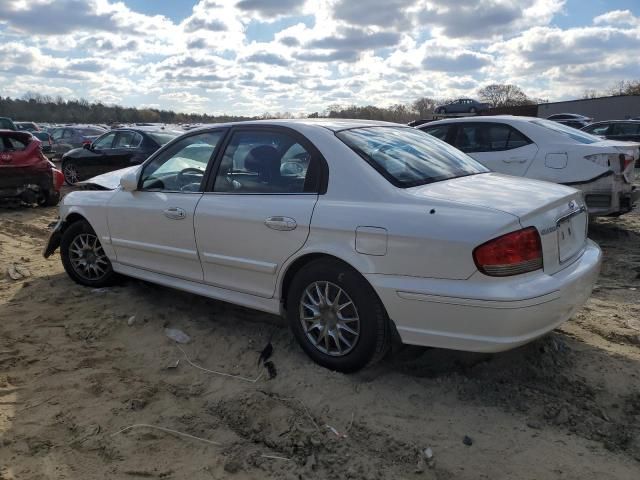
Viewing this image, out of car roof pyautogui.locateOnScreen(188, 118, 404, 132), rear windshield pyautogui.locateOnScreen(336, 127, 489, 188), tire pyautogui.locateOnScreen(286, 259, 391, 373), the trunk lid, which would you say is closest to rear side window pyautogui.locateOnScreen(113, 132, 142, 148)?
car roof pyautogui.locateOnScreen(188, 118, 404, 132)

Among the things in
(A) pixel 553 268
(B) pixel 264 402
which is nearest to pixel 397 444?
(B) pixel 264 402

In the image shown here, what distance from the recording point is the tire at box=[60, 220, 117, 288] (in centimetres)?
535

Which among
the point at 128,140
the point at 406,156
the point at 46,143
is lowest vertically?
the point at 46,143

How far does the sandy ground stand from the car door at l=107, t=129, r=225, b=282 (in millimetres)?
521

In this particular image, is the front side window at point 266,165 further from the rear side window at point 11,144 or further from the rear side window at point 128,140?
the rear side window at point 128,140

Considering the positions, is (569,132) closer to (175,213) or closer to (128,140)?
(175,213)

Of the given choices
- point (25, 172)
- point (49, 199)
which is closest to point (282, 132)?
point (25, 172)

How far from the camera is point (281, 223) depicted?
143 inches

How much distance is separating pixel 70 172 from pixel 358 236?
12573mm

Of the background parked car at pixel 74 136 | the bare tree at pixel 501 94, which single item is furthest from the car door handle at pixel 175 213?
the bare tree at pixel 501 94

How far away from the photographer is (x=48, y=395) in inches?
137

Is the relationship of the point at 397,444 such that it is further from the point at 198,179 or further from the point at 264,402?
the point at 198,179

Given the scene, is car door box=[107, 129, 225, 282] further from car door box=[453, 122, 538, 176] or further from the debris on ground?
car door box=[453, 122, 538, 176]

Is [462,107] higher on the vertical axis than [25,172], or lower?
higher
